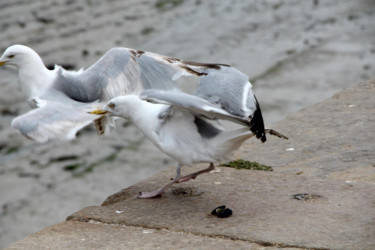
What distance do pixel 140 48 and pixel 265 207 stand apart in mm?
5844

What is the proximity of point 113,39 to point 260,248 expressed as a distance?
705cm

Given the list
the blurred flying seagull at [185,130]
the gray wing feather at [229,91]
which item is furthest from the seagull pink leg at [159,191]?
the gray wing feather at [229,91]

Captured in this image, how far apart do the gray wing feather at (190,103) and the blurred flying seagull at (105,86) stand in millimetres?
77

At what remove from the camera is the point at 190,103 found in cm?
339

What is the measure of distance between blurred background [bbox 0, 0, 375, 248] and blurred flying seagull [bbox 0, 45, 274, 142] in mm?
1659

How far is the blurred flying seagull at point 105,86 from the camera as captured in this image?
11.7ft

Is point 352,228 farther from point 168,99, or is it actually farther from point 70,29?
point 70,29

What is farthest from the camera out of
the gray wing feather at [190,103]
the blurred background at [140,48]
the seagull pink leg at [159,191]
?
the blurred background at [140,48]

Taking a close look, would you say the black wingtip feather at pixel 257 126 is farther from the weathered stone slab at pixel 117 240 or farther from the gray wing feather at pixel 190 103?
the weathered stone slab at pixel 117 240

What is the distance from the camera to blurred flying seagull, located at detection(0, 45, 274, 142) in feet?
11.7

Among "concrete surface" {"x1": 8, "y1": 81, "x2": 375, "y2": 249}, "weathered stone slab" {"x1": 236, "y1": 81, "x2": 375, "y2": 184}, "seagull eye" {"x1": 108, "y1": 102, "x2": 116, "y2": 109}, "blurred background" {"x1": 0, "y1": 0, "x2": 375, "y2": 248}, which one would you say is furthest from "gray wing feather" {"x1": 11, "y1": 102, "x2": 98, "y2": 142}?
"blurred background" {"x1": 0, "y1": 0, "x2": 375, "y2": 248}

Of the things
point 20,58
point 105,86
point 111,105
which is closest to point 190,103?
point 111,105

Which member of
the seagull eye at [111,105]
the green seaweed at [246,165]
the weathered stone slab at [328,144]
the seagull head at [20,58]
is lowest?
the weathered stone slab at [328,144]

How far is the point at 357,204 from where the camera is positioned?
3.51 metres
